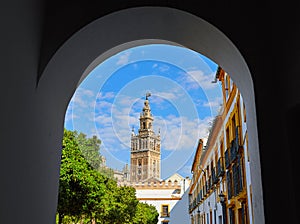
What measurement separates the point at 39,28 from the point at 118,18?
1.57 ft

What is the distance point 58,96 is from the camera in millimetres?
2244

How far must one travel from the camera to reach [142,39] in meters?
2.56

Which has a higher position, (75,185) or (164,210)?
(164,210)

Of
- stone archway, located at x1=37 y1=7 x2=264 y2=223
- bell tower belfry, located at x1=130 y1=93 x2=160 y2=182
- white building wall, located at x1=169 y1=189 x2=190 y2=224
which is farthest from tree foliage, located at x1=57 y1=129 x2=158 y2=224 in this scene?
white building wall, located at x1=169 y1=189 x2=190 y2=224

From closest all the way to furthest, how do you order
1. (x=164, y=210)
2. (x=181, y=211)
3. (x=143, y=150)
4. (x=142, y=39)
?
(x=142, y=39) → (x=143, y=150) → (x=181, y=211) → (x=164, y=210)

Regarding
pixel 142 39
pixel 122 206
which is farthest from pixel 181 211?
pixel 142 39

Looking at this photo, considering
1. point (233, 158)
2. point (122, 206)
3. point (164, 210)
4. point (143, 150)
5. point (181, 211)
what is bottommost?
point (122, 206)

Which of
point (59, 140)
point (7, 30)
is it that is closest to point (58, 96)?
point (59, 140)

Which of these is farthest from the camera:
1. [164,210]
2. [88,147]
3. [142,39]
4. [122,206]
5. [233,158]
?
[164,210]

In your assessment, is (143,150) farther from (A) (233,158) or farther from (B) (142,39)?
(B) (142,39)

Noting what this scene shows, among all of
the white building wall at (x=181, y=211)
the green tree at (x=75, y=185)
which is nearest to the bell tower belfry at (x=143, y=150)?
the green tree at (x=75, y=185)

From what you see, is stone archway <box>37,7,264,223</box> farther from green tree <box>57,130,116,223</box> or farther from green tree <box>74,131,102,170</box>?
green tree <box>57,130,116,223</box>

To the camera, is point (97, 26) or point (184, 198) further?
point (184, 198)

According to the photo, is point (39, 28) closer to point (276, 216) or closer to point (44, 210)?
point (44, 210)
